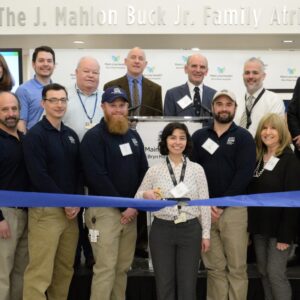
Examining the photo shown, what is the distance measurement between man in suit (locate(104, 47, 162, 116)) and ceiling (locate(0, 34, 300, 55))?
2.21 metres

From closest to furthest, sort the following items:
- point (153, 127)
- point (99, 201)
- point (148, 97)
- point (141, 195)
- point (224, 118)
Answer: point (99, 201), point (141, 195), point (224, 118), point (153, 127), point (148, 97)

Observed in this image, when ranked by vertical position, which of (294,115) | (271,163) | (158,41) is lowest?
(271,163)

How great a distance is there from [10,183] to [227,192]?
5.63ft

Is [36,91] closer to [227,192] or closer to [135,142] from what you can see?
[135,142]

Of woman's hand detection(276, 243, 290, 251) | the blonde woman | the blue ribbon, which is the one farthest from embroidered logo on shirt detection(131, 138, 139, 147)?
woman's hand detection(276, 243, 290, 251)

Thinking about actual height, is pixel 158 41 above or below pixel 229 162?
above

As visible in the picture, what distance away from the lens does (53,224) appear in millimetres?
3729

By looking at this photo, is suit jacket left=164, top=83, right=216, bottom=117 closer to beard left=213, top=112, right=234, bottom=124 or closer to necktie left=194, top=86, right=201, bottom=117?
necktie left=194, top=86, right=201, bottom=117

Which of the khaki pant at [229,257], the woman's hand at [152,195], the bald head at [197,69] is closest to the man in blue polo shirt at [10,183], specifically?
the woman's hand at [152,195]

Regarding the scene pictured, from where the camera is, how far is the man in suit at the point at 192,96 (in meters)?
4.82

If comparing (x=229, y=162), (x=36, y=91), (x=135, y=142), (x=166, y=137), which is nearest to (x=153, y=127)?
(x=135, y=142)

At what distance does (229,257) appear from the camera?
3.98 metres

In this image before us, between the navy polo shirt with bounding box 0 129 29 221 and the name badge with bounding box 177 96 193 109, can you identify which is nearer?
the navy polo shirt with bounding box 0 129 29 221

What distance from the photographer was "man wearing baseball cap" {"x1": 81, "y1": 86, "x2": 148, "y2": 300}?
12.4ft
